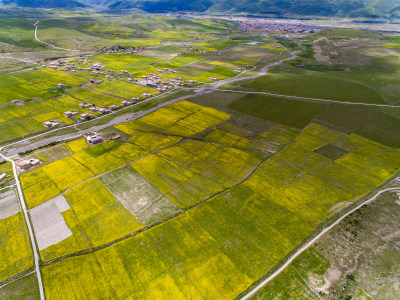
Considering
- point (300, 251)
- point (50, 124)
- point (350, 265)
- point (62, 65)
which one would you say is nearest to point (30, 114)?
point (50, 124)

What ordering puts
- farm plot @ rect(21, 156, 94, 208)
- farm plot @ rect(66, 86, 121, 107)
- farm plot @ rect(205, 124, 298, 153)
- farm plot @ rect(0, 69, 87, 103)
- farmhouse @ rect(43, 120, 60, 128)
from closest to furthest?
farm plot @ rect(21, 156, 94, 208) → farm plot @ rect(205, 124, 298, 153) → farmhouse @ rect(43, 120, 60, 128) → farm plot @ rect(66, 86, 121, 107) → farm plot @ rect(0, 69, 87, 103)

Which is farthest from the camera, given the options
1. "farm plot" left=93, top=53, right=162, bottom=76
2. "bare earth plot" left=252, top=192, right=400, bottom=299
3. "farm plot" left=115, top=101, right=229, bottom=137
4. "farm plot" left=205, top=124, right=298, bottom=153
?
"farm plot" left=93, top=53, right=162, bottom=76

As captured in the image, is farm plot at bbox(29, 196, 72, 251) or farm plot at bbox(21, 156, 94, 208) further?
farm plot at bbox(21, 156, 94, 208)

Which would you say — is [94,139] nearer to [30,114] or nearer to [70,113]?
[70,113]

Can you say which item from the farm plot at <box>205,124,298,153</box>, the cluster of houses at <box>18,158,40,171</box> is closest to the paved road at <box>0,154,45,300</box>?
the cluster of houses at <box>18,158,40,171</box>

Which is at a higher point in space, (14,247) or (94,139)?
(94,139)

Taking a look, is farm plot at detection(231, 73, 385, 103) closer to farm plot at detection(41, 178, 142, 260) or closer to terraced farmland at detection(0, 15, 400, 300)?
terraced farmland at detection(0, 15, 400, 300)

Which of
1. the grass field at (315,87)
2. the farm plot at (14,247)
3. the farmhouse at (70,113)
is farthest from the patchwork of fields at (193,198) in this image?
the grass field at (315,87)

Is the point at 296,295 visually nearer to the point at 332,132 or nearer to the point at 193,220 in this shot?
the point at 193,220
